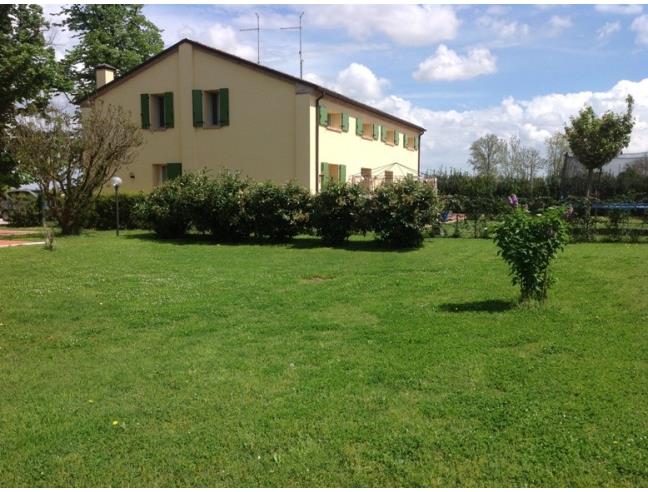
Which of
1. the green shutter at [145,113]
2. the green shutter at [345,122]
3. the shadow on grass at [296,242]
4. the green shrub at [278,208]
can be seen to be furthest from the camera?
the green shutter at [345,122]

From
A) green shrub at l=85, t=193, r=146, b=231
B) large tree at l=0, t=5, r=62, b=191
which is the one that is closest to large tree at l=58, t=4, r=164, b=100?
large tree at l=0, t=5, r=62, b=191

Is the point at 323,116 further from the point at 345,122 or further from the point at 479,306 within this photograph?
the point at 479,306

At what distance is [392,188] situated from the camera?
1520 centimetres

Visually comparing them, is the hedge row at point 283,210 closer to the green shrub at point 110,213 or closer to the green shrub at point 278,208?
the green shrub at point 278,208

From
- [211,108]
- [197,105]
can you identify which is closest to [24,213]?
[197,105]

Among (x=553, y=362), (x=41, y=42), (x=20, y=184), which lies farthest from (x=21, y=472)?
(x=41, y=42)

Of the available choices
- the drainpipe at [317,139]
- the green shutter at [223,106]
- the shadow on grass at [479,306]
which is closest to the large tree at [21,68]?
the green shutter at [223,106]

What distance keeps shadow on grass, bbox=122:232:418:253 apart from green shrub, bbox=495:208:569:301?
7.14 m

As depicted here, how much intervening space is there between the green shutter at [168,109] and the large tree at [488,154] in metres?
28.9

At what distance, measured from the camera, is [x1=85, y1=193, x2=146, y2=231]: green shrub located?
21391mm

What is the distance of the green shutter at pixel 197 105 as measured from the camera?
2256cm

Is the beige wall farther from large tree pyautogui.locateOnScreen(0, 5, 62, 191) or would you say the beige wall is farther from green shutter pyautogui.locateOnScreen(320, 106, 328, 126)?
large tree pyautogui.locateOnScreen(0, 5, 62, 191)

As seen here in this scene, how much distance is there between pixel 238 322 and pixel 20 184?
75.7 feet

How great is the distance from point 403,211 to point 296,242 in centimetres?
350
